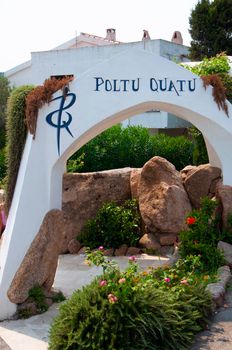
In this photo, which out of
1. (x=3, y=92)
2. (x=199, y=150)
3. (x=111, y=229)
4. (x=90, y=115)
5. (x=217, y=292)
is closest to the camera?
(x=217, y=292)

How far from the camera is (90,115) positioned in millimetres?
7184

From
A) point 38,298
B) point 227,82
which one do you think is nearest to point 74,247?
point 38,298

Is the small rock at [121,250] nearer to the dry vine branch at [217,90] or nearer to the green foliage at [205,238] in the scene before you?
the green foliage at [205,238]

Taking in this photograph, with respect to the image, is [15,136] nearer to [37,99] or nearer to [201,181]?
[37,99]

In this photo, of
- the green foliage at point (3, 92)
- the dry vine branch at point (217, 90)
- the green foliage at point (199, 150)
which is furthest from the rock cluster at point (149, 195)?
the green foliage at point (3, 92)

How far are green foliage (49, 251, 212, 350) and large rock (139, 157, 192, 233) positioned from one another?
4.38m

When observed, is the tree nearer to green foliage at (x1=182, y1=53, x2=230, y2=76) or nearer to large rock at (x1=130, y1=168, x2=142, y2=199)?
large rock at (x1=130, y1=168, x2=142, y2=199)

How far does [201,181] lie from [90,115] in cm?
286

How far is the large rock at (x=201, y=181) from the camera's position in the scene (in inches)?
347

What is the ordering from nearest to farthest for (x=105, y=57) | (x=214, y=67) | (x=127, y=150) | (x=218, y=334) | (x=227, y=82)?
(x=218, y=334) → (x=227, y=82) → (x=214, y=67) → (x=127, y=150) → (x=105, y=57)

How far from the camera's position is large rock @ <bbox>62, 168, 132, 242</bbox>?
10.4 metres

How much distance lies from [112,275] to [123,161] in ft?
34.3

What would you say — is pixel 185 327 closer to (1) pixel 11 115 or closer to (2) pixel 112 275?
(2) pixel 112 275

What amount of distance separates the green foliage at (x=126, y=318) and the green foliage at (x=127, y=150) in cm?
966
